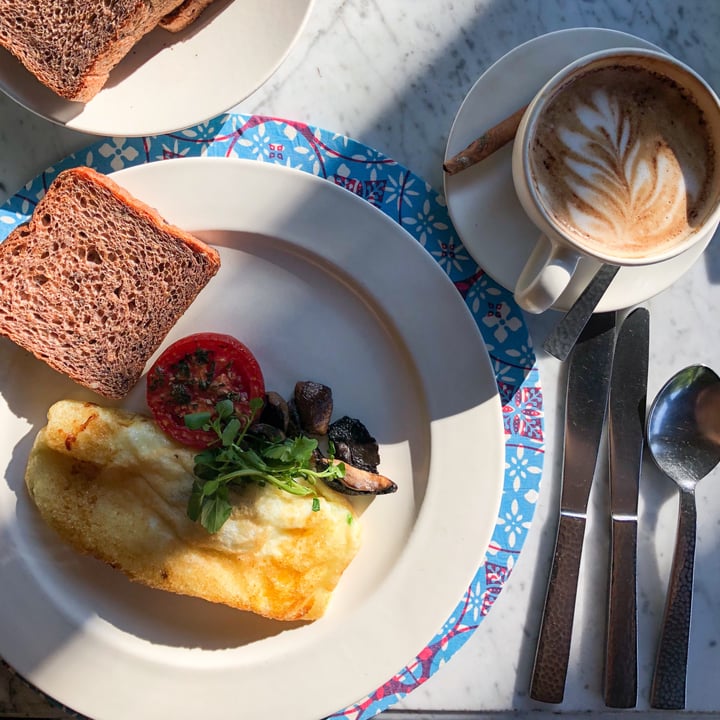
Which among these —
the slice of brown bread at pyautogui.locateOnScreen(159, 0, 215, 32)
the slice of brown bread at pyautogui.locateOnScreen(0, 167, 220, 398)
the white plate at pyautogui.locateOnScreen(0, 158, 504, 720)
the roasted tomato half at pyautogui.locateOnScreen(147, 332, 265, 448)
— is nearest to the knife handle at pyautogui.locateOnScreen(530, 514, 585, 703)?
the white plate at pyautogui.locateOnScreen(0, 158, 504, 720)

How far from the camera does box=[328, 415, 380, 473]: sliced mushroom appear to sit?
174 cm

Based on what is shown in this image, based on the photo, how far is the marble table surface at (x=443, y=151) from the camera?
6.11 ft

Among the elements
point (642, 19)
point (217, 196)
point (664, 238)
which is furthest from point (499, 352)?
point (642, 19)

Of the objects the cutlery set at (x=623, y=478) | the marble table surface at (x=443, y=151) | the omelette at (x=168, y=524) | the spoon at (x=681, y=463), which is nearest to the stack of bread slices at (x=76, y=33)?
the marble table surface at (x=443, y=151)

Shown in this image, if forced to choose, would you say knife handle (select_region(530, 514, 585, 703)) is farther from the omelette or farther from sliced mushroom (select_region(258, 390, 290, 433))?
sliced mushroom (select_region(258, 390, 290, 433))

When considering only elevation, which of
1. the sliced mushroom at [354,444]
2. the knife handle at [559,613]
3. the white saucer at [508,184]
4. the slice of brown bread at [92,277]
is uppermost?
the white saucer at [508,184]

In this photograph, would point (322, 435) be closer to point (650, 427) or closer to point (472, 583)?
point (472, 583)

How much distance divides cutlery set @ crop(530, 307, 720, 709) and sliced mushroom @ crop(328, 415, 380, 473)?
18.7 inches

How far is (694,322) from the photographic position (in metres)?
1.95

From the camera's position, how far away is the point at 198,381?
171 centimetres

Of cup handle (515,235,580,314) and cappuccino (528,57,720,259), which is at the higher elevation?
cappuccino (528,57,720,259)

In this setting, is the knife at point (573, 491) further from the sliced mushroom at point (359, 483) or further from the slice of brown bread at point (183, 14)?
the slice of brown bread at point (183, 14)

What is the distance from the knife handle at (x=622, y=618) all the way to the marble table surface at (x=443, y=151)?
35mm

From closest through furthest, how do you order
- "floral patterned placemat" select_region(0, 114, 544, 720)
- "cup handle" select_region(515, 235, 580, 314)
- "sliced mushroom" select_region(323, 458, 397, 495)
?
"cup handle" select_region(515, 235, 580, 314) < "sliced mushroom" select_region(323, 458, 397, 495) < "floral patterned placemat" select_region(0, 114, 544, 720)
